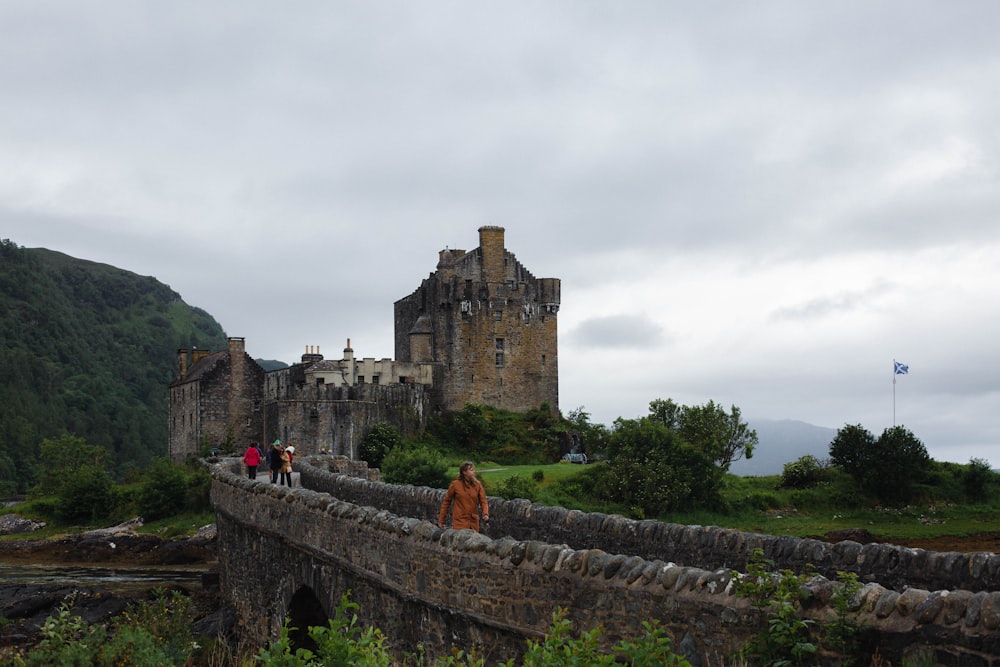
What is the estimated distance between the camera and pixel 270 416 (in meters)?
57.0

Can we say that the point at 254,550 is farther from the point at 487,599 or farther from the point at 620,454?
the point at 620,454

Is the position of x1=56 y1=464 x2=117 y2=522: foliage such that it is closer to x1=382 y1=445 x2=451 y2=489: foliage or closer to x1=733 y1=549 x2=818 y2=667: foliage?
x1=382 y1=445 x2=451 y2=489: foliage

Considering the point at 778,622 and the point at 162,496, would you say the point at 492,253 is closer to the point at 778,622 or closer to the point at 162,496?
the point at 162,496

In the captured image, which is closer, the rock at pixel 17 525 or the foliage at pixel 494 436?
the rock at pixel 17 525

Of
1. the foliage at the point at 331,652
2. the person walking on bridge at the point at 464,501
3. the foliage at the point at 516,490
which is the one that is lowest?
the foliage at the point at 516,490

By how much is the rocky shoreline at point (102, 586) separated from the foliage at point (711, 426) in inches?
822

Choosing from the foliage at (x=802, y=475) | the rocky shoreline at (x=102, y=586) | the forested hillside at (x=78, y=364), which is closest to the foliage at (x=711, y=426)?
the foliage at (x=802, y=475)

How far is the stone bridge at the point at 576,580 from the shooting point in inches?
299

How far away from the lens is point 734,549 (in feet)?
42.1

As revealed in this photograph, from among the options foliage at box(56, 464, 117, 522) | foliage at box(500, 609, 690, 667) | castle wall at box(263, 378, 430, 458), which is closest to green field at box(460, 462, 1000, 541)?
castle wall at box(263, 378, 430, 458)

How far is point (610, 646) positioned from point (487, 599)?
5.93 feet

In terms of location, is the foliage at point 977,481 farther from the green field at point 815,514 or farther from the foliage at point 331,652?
the foliage at point 331,652

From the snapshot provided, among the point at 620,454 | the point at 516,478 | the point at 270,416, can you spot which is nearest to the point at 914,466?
the point at 620,454

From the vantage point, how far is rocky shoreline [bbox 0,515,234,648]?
2455 cm
